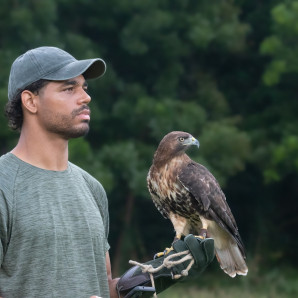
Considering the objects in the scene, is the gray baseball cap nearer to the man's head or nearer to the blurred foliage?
the man's head

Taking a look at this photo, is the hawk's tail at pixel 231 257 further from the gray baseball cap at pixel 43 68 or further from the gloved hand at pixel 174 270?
the gray baseball cap at pixel 43 68

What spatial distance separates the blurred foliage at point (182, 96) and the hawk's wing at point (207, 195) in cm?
895

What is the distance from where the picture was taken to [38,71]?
311 centimetres

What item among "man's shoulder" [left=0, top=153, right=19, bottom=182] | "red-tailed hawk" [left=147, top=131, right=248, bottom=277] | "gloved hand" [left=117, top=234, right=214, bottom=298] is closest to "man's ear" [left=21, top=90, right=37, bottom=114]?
"man's shoulder" [left=0, top=153, right=19, bottom=182]

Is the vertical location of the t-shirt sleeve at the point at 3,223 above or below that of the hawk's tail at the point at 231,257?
below

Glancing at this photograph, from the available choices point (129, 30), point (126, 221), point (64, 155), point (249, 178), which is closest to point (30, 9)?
point (129, 30)

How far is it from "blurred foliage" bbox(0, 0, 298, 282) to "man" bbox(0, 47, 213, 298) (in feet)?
32.5

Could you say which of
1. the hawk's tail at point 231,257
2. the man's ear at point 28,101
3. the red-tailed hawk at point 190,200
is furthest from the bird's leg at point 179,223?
the man's ear at point 28,101

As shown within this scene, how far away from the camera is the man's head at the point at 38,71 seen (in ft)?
10.2

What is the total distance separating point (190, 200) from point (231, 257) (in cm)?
41

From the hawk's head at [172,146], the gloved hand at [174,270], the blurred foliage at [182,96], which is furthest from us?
the blurred foliage at [182,96]

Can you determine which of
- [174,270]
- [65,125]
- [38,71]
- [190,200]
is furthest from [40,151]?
[190,200]

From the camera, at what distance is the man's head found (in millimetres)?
3100

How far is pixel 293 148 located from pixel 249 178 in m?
3.09
